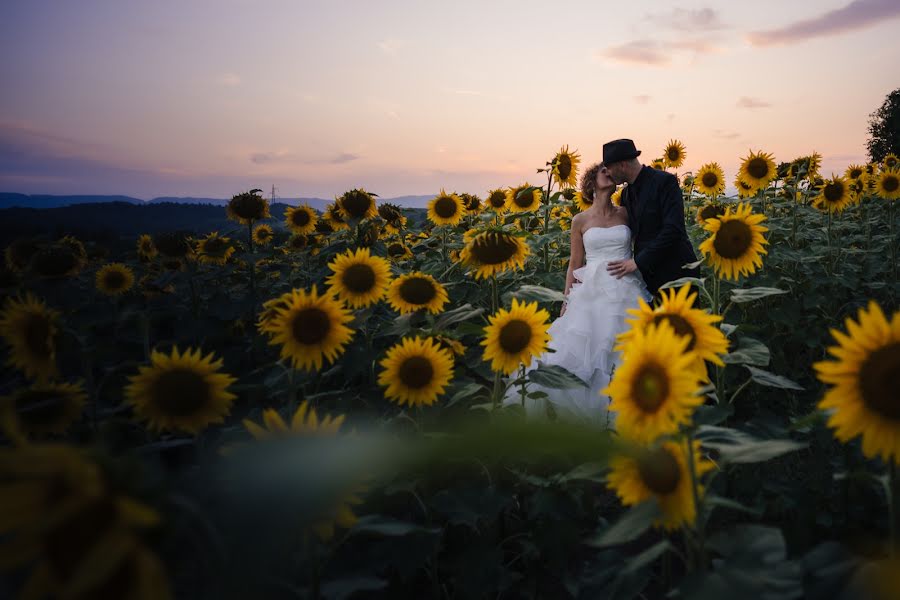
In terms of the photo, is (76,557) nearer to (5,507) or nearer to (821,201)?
(5,507)

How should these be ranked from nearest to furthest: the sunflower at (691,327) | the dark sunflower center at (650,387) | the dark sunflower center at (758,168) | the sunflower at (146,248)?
the dark sunflower center at (650,387) → the sunflower at (691,327) → the sunflower at (146,248) → the dark sunflower center at (758,168)

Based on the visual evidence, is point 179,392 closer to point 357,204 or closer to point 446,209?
point 357,204

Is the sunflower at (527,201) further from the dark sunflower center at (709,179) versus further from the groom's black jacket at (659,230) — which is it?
the dark sunflower center at (709,179)

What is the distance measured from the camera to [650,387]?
1.17 meters

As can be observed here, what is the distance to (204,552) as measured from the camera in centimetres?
60

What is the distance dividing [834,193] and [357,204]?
5927 mm

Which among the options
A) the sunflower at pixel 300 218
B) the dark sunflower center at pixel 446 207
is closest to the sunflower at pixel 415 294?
the dark sunflower center at pixel 446 207

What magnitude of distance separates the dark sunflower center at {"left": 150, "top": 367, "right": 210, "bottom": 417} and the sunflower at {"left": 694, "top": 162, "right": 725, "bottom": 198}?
7203 millimetres

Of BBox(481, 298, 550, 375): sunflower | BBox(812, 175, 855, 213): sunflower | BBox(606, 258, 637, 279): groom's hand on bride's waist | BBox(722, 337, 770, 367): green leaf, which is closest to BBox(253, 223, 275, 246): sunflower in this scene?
BBox(606, 258, 637, 279): groom's hand on bride's waist

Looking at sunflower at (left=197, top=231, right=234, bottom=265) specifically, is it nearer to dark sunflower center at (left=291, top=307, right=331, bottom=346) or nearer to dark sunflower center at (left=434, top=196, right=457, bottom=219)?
dark sunflower center at (left=434, top=196, right=457, bottom=219)

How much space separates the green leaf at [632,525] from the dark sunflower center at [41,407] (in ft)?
5.00

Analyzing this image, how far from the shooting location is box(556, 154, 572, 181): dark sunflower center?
17.9 feet

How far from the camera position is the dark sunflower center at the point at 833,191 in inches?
244

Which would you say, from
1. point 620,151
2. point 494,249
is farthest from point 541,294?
point 620,151
